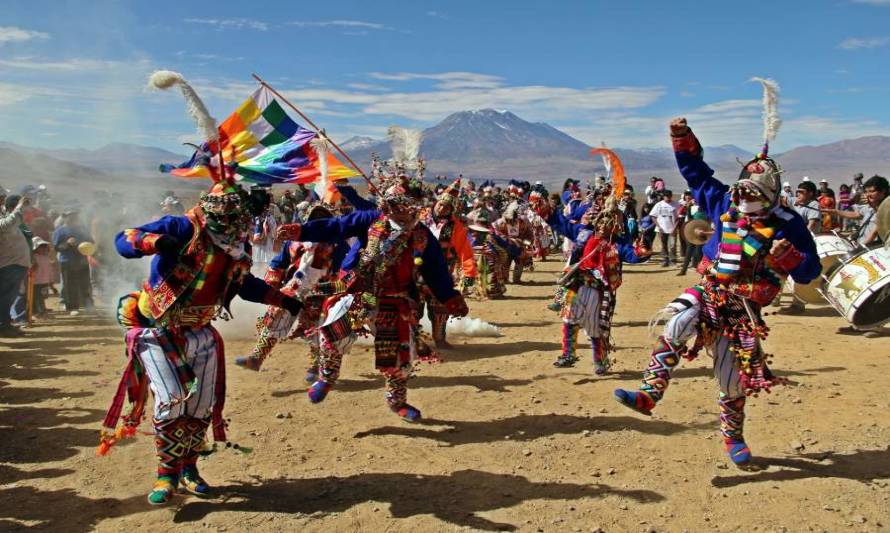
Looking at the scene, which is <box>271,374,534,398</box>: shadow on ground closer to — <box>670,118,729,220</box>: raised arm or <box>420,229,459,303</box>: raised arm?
<box>420,229,459,303</box>: raised arm

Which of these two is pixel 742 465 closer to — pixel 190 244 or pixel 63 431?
pixel 190 244

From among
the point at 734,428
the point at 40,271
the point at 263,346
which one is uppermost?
the point at 40,271

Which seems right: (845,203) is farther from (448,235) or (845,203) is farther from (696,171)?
(696,171)

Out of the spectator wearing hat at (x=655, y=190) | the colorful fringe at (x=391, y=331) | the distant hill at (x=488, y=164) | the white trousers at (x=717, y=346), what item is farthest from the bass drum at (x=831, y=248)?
the distant hill at (x=488, y=164)

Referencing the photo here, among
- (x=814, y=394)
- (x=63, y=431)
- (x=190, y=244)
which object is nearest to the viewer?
(x=190, y=244)

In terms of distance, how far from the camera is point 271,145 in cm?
823


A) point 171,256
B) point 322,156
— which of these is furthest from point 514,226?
point 171,256

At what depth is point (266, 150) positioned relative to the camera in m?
8.25

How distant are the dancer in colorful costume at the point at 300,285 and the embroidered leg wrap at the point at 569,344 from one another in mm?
2852

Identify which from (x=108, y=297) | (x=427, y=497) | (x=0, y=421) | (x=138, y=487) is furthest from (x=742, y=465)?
(x=108, y=297)

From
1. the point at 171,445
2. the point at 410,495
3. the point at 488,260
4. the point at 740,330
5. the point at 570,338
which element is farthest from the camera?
the point at 488,260

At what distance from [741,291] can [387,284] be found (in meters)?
2.93

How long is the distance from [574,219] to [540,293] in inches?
288

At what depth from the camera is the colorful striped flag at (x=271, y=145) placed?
25.7ft
